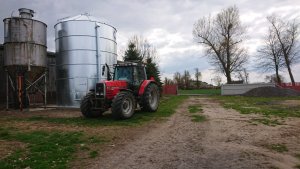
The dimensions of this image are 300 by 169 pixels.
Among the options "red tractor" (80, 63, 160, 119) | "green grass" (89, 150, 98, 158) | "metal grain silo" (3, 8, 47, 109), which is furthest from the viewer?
"metal grain silo" (3, 8, 47, 109)

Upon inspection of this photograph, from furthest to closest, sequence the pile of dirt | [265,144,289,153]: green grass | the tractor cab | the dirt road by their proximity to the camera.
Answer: the pile of dirt → the tractor cab → [265,144,289,153]: green grass → the dirt road

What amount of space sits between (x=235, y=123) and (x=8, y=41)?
14162 mm

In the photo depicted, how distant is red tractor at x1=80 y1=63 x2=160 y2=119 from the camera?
1187cm

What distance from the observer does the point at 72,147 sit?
7152 millimetres

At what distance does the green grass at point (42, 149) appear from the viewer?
5.81 metres

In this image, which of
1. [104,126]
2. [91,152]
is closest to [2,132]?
[104,126]

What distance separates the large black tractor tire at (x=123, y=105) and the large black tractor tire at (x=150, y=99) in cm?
131

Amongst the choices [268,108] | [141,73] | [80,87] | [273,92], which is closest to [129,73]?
[141,73]

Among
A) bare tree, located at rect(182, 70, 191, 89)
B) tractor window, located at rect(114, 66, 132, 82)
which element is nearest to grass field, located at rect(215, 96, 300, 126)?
tractor window, located at rect(114, 66, 132, 82)

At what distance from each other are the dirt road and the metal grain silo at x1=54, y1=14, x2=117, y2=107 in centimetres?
869

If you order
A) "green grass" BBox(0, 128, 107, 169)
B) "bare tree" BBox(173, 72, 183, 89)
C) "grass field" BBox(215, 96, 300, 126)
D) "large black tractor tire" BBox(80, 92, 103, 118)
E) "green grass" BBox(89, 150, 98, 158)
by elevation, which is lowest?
"green grass" BBox(89, 150, 98, 158)

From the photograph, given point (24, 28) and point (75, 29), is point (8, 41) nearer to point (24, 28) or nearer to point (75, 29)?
point (24, 28)

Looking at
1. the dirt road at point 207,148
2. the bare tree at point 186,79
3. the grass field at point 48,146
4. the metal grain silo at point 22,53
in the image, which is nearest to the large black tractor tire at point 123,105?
the grass field at point 48,146

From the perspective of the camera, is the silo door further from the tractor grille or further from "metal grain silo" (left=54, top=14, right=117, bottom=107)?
the tractor grille
